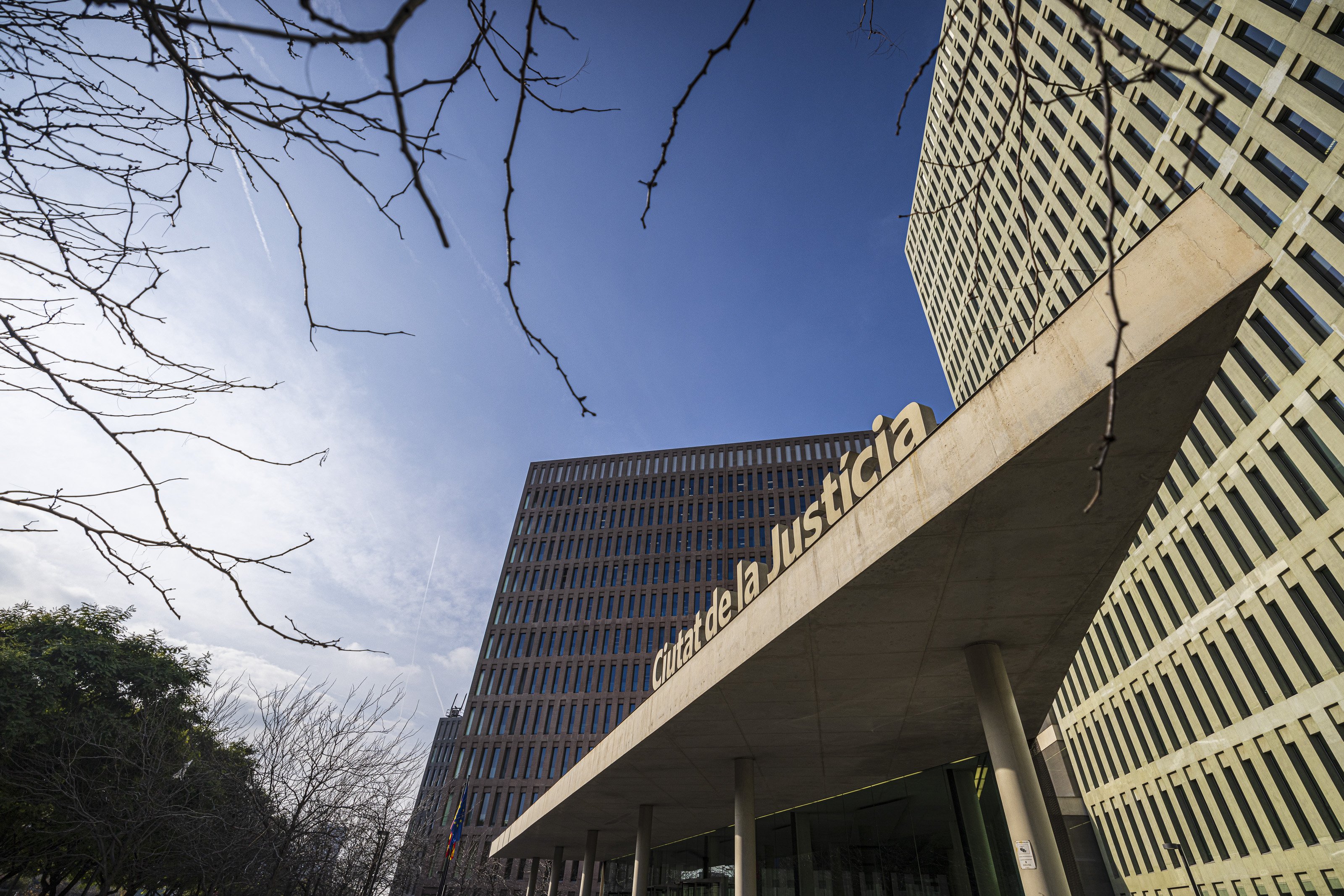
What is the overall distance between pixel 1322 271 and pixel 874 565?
1007 inches

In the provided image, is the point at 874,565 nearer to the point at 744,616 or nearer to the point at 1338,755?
the point at 744,616

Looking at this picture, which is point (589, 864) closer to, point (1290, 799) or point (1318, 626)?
point (1290, 799)

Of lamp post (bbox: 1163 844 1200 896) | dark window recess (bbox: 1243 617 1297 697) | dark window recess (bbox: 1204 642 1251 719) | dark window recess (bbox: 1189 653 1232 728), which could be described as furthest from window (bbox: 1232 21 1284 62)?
lamp post (bbox: 1163 844 1200 896)

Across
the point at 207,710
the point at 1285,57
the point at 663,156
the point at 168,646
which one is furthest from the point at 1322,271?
the point at 168,646

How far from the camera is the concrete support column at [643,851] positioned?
1680 cm

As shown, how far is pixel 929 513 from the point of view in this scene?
252 inches

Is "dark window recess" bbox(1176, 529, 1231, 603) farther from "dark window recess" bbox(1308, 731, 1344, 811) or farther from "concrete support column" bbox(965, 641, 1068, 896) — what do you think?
"concrete support column" bbox(965, 641, 1068, 896)

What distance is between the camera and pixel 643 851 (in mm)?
16906

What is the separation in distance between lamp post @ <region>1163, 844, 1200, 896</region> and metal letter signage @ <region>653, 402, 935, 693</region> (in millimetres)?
26590

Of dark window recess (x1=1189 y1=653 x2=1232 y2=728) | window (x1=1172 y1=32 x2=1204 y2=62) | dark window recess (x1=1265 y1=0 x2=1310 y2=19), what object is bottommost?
dark window recess (x1=1189 y1=653 x2=1232 y2=728)

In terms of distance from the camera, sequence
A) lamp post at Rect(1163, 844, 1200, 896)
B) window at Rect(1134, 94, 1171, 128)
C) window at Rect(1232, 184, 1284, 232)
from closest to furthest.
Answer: window at Rect(1232, 184, 1284, 232) < lamp post at Rect(1163, 844, 1200, 896) < window at Rect(1134, 94, 1171, 128)

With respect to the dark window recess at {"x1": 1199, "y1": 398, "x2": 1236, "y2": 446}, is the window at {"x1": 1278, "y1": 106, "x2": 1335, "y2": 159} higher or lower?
higher

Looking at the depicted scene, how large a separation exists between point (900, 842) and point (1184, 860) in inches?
890

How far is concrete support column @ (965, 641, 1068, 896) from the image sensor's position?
7.27 metres
